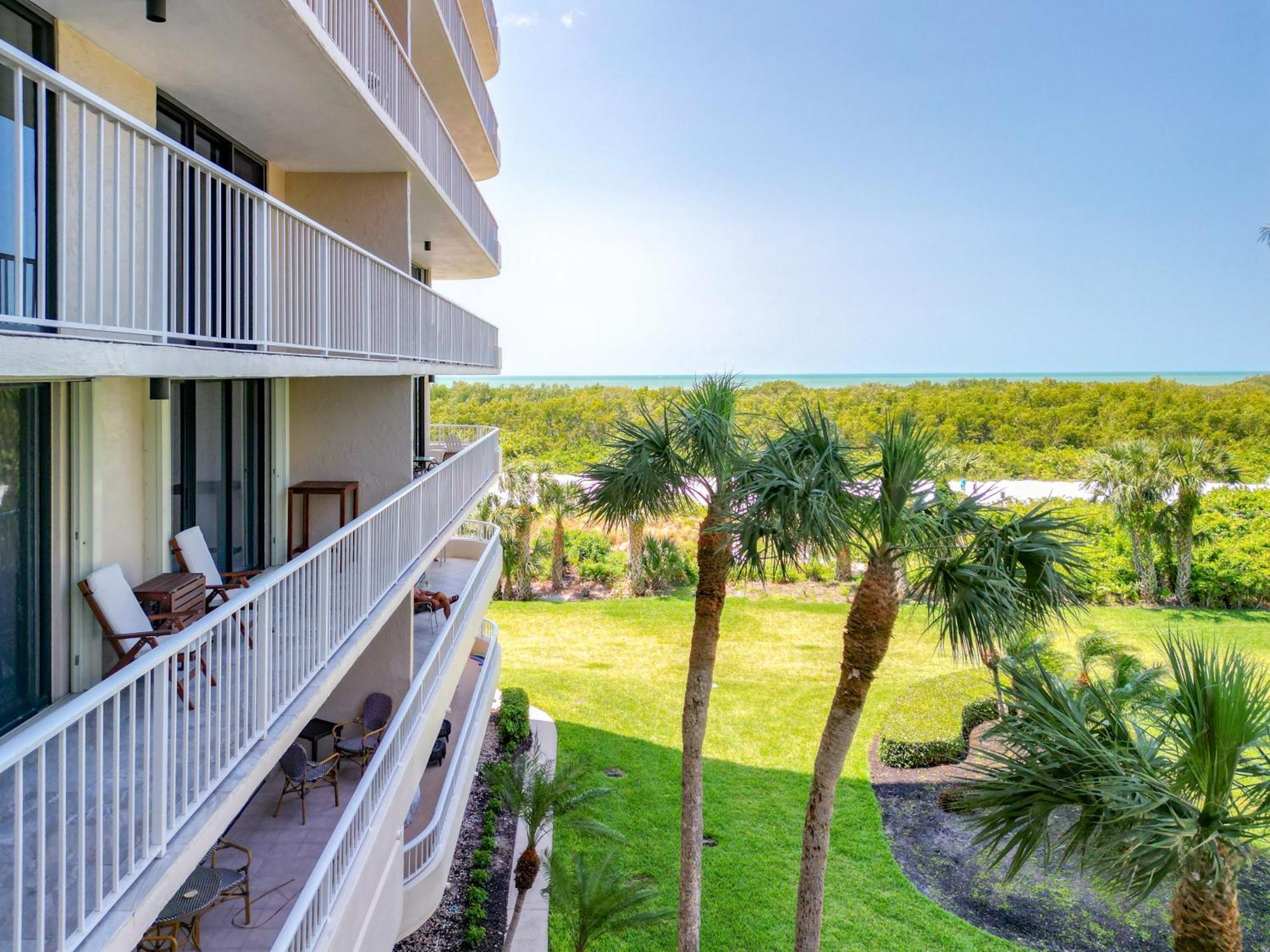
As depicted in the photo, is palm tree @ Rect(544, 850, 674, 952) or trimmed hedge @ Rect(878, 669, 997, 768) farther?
trimmed hedge @ Rect(878, 669, 997, 768)

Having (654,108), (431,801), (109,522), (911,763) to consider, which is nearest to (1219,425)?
(911,763)

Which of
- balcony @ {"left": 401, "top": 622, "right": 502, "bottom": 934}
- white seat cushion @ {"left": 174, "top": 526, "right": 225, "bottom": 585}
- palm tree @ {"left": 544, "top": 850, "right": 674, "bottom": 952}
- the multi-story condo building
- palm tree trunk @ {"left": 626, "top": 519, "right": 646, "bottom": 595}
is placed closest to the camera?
the multi-story condo building

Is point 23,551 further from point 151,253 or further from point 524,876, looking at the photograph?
point 524,876

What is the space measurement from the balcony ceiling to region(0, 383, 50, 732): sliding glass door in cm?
278

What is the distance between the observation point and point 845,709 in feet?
31.7

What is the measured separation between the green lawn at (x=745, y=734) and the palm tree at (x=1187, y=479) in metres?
2.20

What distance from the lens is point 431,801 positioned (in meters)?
11.8

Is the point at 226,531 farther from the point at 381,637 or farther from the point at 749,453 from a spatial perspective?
the point at 749,453

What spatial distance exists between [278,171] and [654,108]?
9008cm

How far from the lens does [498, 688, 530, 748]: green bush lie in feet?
63.0

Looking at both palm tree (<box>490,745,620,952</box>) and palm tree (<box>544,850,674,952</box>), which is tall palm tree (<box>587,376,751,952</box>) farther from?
palm tree (<box>490,745,620,952</box>)

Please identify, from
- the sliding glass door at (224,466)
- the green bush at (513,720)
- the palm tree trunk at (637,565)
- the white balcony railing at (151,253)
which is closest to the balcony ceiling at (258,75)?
the white balcony railing at (151,253)

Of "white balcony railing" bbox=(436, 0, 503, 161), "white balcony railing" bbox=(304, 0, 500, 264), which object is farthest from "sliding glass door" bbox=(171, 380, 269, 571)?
"white balcony railing" bbox=(436, 0, 503, 161)

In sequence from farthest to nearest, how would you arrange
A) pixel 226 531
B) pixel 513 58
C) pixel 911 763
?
1. pixel 513 58
2. pixel 911 763
3. pixel 226 531
